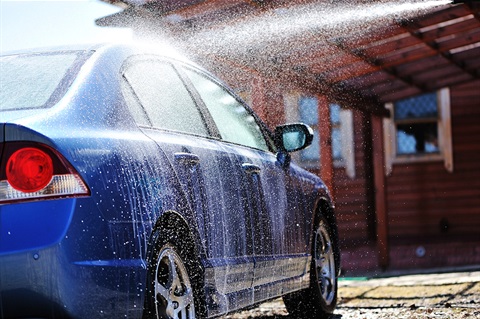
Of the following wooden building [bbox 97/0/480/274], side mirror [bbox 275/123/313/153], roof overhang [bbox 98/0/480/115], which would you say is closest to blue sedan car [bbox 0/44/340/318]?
side mirror [bbox 275/123/313/153]

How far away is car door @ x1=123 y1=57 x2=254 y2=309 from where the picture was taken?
4273 millimetres

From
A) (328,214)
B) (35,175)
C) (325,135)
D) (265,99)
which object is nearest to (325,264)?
(328,214)

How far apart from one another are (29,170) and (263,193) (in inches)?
91.4

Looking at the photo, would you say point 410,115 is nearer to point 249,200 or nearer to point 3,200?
point 249,200

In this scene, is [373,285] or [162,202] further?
[373,285]

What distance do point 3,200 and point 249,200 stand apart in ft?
6.89

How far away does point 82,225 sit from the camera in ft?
10.9

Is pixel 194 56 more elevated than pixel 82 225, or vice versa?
pixel 194 56

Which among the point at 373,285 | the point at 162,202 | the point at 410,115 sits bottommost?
the point at 373,285

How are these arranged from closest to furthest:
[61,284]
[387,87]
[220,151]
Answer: [61,284] → [220,151] → [387,87]

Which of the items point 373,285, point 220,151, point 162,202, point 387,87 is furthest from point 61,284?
point 387,87

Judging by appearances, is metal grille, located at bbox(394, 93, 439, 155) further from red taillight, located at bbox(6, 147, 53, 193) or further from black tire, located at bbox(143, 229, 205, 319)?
red taillight, located at bbox(6, 147, 53, 193)

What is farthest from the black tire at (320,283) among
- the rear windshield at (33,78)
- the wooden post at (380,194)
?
the wooden post at (380,194)

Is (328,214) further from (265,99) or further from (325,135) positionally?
(325,135)
